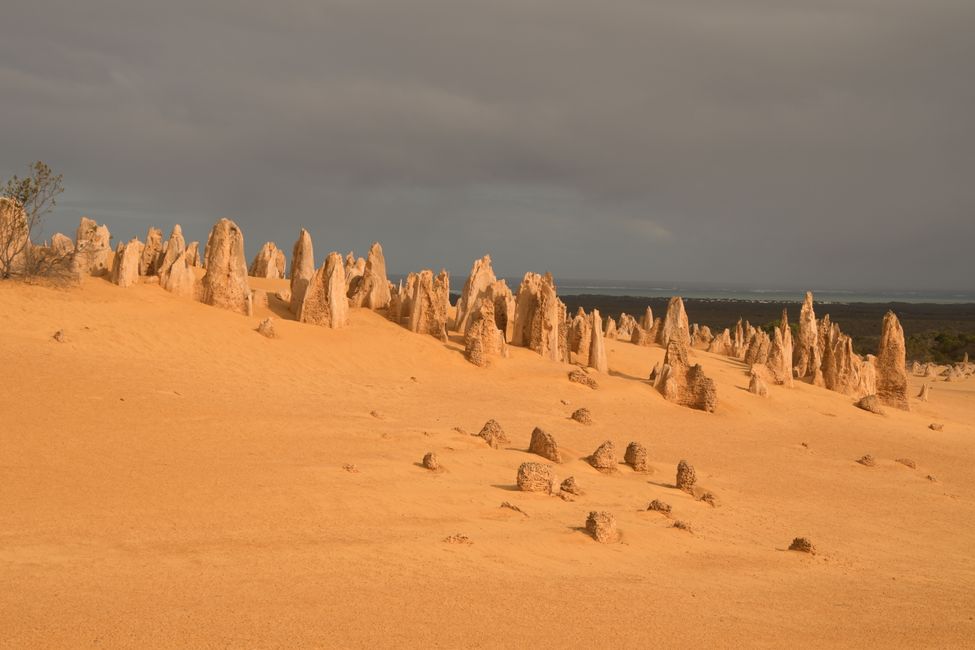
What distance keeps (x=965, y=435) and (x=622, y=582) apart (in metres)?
21.5

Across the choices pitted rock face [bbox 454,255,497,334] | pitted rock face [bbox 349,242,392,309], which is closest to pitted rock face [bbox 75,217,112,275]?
pitted rock face [bbox 349,242,392,309]

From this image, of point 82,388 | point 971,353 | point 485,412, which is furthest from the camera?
point 971,353

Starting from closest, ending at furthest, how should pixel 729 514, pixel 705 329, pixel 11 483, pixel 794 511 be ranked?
1. pixel 11 483
2. pixel 729 514
3. pixel 794 511
4. pixel 705 329

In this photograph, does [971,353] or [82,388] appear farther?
[971,353]

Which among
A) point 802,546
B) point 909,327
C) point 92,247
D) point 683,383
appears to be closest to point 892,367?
point 683,383

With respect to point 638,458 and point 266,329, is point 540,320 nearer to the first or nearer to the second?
point 266,329

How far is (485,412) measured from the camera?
1877 cm

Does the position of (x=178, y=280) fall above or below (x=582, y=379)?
above

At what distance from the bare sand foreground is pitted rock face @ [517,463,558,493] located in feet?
0.73

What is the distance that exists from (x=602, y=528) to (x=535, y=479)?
211 cm

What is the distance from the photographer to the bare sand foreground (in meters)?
6.54

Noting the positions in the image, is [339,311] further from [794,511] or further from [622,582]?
[622,582]

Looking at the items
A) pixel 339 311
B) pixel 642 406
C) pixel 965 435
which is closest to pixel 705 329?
pixel 965 435

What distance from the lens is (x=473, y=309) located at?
28344mm
